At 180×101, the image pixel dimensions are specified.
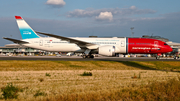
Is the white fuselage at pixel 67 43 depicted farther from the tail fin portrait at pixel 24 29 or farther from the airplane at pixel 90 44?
the tail fin portrait at pixel 24 29

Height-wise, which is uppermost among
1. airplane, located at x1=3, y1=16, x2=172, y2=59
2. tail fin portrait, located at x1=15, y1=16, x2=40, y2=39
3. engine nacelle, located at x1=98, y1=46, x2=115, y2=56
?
tail fin portrait, located at x1=15, y1=16, x2=40, y2=39

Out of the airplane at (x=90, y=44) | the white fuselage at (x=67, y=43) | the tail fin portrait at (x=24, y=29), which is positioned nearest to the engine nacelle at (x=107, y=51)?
the airplane at (x=90, y=44)

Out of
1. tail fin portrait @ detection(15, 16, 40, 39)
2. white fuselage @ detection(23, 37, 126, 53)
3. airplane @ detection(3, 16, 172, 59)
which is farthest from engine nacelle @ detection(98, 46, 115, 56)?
tail fin portrait @ detection(15, 16, 40, 39)

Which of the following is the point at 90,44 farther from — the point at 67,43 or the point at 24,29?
the point at 24,29

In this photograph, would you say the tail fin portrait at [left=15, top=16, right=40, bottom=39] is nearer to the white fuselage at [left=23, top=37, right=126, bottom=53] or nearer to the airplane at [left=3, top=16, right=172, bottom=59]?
the airplane at [left=3, top=16, right=172, bottom=59]

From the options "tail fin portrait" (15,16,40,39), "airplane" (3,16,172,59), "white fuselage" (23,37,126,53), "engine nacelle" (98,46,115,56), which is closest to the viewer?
"engine nacelle" (98,46,115,56)

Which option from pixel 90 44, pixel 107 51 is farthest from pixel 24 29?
pixel 107 51

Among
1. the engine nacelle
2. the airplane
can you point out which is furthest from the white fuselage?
the engine nacelle

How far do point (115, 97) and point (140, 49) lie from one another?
2543cm

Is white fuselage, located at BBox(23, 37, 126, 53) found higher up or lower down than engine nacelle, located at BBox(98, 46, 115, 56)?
higher up

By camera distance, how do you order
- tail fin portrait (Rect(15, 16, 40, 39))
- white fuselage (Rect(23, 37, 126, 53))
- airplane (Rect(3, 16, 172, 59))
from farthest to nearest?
tail fin portrait (Rect(15, 16, 40, 39)) → white fuselage (Rect(23, 37, 126, 53)) → airplane (Rect(3, 16, 172, 59))

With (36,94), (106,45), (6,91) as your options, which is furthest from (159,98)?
(106,45)

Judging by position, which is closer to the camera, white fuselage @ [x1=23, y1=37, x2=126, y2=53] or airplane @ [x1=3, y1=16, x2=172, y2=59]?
airplane @ [x1=3, y1=16, x2=172, y2=59]

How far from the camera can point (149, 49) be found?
102ft
